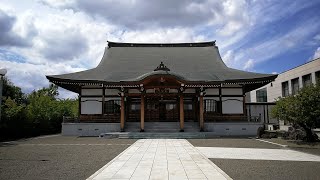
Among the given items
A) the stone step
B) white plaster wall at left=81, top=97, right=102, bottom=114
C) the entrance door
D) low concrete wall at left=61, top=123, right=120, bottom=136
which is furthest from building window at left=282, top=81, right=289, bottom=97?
white plaster wall at left=81, top=97, right=102, bottom=114

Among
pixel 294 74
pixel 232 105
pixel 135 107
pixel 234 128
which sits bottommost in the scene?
pixel 234 128

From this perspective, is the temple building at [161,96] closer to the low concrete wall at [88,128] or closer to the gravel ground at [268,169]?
the low concrete wall at [88,128]

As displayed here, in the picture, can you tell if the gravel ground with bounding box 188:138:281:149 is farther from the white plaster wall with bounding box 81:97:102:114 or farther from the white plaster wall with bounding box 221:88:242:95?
the white plaster wall with bounding box 81:97:102:114

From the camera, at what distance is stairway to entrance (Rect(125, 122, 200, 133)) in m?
21.0

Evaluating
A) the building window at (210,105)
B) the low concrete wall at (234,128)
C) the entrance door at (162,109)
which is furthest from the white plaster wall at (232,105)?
the entrance door at (162,109)

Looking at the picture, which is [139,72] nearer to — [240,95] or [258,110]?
[240,95]

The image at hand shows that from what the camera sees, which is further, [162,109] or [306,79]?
[306,79]

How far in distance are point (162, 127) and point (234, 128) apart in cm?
552

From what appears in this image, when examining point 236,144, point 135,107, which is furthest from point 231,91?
point 236,144

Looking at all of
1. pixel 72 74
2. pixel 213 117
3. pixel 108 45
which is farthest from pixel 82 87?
pixel 213 117

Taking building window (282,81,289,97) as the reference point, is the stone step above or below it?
below

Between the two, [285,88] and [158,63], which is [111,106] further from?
[285,88]

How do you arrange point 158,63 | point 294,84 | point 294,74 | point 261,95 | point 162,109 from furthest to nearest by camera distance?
point 261,95 → point 294,84 → point 294,74 → point 158,63 → point 162,109

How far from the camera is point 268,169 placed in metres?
8.05
